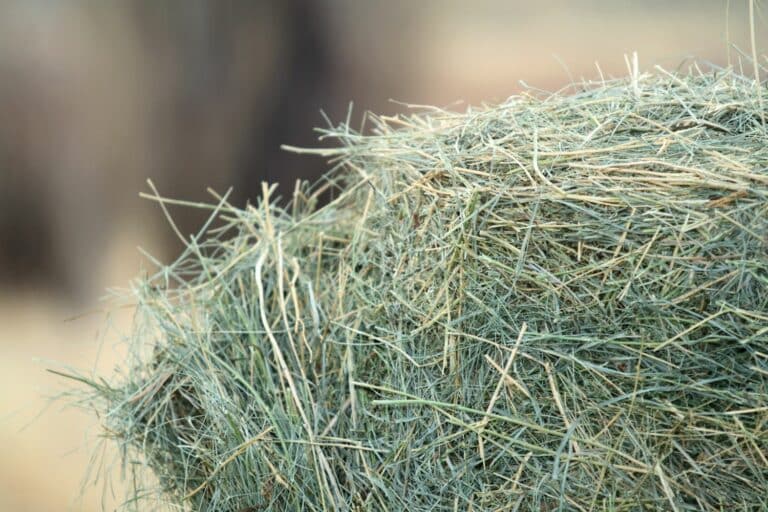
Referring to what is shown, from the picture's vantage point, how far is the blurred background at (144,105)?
1534 mm

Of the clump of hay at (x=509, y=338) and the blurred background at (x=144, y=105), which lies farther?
the blurred background at (x=144, y=105)

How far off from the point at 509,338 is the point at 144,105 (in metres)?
1.12

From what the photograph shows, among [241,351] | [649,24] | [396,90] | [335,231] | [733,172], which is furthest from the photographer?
[396,90]

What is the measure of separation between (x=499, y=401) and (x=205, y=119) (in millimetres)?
1076

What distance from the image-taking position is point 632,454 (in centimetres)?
61

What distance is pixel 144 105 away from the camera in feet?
5.14

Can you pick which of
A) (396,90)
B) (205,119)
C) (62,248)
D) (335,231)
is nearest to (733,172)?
(335,231)

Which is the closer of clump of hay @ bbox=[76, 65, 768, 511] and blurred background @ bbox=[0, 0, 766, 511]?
Answer: clump of hay @ bbox=[76, 65, 768, 511]

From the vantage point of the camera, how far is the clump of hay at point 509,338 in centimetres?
60

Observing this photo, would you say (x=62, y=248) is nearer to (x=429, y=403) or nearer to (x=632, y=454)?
(x=429, y=403)

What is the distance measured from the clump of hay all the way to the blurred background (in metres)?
0.69

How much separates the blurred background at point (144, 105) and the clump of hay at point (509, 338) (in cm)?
Result: 69

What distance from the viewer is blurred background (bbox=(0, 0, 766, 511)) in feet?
5.03

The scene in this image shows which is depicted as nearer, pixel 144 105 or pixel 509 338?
pixel 509 338
